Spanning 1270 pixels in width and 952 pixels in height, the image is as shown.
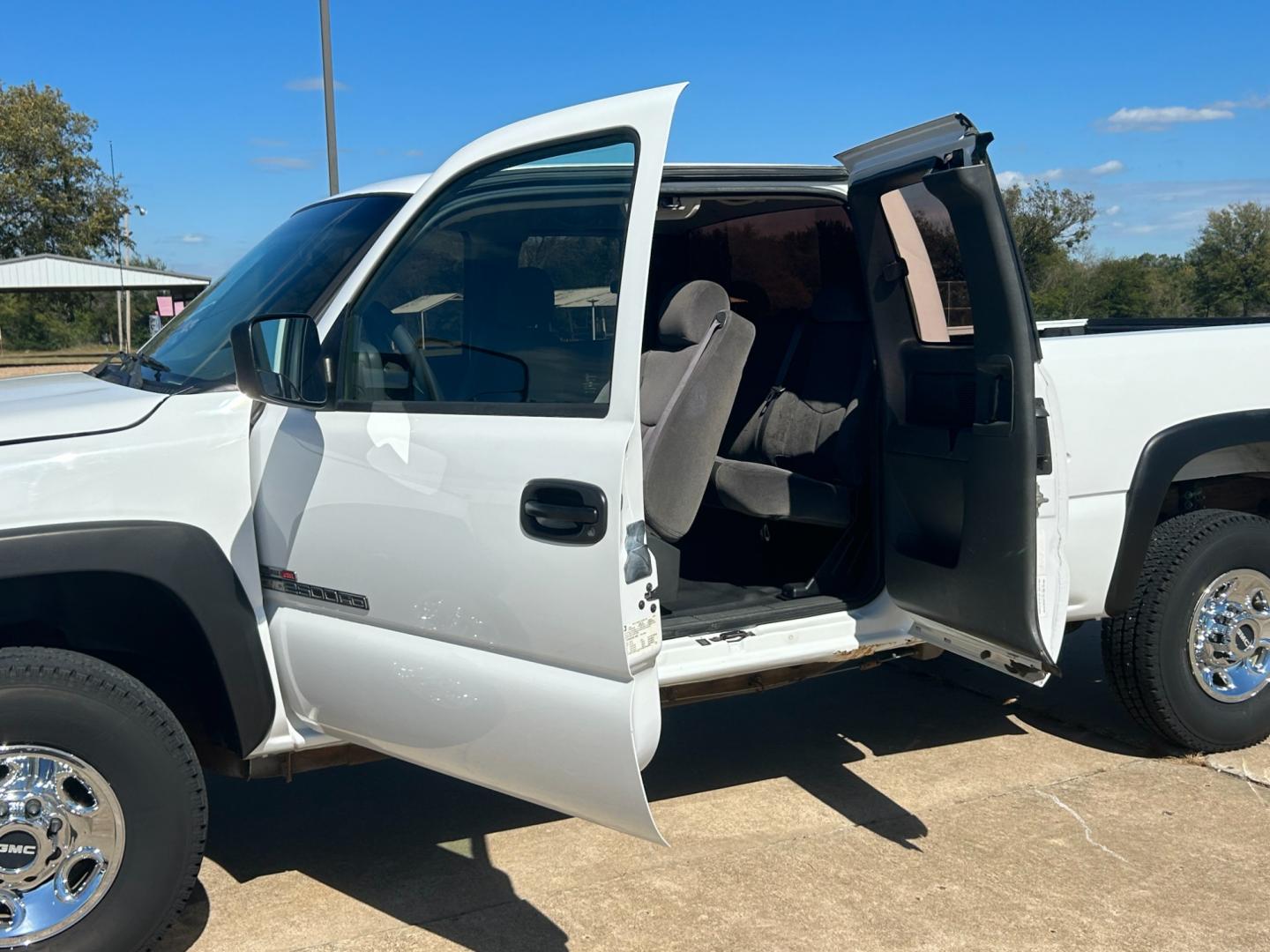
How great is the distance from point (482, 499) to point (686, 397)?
3.10 ft

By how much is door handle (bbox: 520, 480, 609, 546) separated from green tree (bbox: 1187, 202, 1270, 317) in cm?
2489

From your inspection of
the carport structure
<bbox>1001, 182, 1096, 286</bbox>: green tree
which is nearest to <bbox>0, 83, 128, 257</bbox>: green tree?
the carport structure

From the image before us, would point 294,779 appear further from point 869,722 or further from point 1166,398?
point 1166,398

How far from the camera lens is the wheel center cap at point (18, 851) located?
9.19ft

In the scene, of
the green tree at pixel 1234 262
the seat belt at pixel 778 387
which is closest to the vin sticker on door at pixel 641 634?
the seat belt at pixel 778 387

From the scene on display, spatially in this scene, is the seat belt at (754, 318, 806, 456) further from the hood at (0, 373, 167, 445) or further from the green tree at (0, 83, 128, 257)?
the green tree at (0, 83, 128, 257)

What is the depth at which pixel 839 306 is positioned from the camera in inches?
175

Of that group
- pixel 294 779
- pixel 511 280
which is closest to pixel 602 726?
pixel 511 280

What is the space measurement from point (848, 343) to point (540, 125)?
1896mm

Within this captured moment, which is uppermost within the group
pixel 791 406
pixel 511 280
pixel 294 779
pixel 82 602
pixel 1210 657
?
pixel 511 280

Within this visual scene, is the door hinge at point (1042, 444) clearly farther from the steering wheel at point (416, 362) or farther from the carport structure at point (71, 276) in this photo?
the carport structure at point (71, 276)

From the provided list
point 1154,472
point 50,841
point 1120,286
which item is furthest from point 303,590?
point 1120,286

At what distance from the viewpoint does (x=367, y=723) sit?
3.03 m

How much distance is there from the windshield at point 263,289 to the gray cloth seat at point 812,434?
158cm
